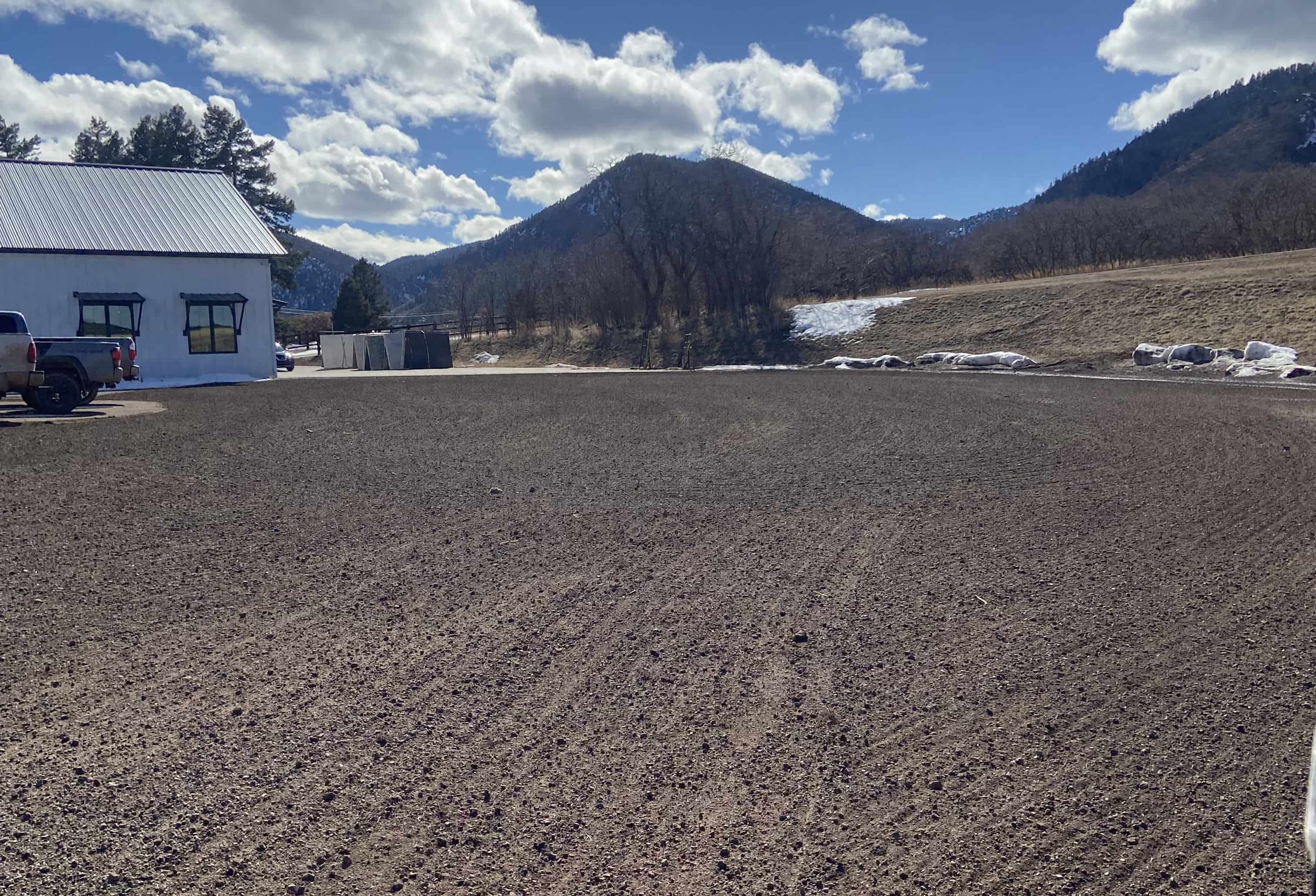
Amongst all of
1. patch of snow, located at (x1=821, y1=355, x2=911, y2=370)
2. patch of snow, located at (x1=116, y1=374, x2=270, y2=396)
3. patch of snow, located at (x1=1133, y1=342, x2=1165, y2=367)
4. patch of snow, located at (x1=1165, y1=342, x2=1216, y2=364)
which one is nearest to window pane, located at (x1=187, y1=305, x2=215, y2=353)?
patch of snow, located at (x1=116, y1=374, x2=270, y2=396)

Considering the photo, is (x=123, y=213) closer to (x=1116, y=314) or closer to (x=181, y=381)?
(x=181, y=381)

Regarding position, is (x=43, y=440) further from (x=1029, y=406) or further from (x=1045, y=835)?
(x=1029, y=406)

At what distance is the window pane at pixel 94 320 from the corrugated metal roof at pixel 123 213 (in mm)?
1834

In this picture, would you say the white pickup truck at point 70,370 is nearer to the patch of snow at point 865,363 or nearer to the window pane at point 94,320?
the window pane at point 94,320

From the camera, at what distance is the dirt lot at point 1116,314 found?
99.0 ft

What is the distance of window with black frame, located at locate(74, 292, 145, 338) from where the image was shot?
29.6 m

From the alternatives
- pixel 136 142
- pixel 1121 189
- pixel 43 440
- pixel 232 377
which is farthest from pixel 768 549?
pixel 1121 189

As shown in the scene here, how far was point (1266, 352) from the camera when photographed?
86.6 ft

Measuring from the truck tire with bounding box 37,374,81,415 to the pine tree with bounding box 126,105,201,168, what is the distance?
48.2m

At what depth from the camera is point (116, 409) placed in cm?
1912

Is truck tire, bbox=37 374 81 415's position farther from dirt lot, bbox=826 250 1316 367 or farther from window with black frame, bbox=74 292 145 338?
dirt lot, bbox=826 250 1316 367

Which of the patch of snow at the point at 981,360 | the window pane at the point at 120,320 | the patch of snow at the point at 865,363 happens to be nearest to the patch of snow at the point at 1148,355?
the patch of snow at the point at 981,360

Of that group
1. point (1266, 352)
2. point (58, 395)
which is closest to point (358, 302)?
point (58, 395)

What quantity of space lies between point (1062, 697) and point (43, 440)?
14.0 meters
